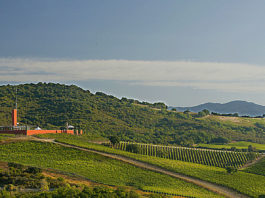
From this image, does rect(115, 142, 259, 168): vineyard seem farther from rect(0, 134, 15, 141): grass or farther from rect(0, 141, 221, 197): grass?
rect(0, 134, 15, 141): grass

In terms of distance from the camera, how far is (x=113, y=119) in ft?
369

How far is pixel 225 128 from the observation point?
11894 cm

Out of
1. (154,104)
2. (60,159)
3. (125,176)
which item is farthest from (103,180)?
(154,104)

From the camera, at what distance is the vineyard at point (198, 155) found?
66.4 metres

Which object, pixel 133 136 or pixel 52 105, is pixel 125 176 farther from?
pixel 52 105

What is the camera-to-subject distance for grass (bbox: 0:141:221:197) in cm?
4731

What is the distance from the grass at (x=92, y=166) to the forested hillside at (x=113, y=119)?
3247cm

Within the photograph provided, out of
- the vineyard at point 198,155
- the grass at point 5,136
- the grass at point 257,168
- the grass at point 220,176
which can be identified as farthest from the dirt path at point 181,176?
the grass at point 257,168

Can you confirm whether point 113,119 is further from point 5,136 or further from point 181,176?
point 181,176

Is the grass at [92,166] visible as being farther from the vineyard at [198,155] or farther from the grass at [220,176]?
the vineyard at [198,155]

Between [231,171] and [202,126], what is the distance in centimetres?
6029

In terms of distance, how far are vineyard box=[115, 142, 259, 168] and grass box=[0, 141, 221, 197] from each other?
41.3 feet

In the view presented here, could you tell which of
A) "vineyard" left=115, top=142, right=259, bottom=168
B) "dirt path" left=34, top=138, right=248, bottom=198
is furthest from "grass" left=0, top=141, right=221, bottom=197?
"vineyard" left=115, top=142, right=259, bottom=168

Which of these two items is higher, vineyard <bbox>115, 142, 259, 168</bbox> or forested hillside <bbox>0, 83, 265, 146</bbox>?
forested hillside <bbox>0, 83, 265, 146</bbox>
